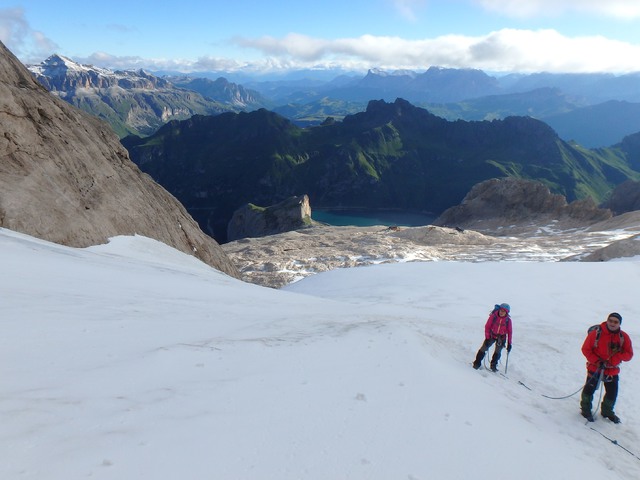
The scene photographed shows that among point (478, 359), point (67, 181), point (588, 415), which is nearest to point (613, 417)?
point (588, 415)

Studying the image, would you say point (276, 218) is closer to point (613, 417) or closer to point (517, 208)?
point (517, 208)

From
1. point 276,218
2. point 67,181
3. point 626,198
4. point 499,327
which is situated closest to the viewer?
point 499,327

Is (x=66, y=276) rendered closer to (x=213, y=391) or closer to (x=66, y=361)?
(x=66, y=361)

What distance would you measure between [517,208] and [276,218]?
71173mm

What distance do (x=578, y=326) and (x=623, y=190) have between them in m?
165

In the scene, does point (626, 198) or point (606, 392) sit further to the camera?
point (626, 198)

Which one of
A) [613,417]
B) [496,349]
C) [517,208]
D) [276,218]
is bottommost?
[276,218]

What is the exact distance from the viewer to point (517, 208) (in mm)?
114000

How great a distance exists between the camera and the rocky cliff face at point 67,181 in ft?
75.2

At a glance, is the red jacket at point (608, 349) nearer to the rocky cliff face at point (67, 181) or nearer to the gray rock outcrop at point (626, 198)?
the rocky cliff face at point (67, 181)

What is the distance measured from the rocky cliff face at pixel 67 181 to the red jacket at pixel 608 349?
24960mm

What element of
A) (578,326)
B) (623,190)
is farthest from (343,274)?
(623,190)

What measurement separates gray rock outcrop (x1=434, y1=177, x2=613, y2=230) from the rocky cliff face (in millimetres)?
92353

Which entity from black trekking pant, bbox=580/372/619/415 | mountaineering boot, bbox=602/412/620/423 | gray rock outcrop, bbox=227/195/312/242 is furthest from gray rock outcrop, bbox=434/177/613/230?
black trekking pant, bbox=580/372/619/415
